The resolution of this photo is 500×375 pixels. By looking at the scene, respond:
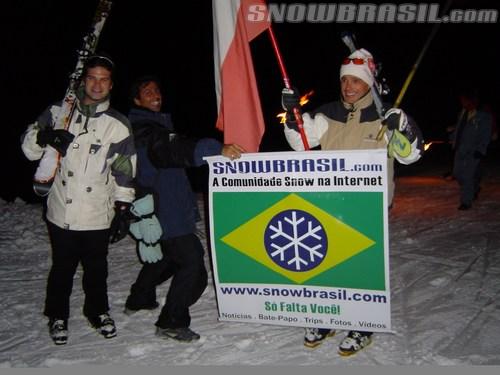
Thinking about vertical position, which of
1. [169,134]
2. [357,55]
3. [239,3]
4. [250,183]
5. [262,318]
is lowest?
[262,318]

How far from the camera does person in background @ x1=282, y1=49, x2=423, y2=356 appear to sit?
3445 millimetres

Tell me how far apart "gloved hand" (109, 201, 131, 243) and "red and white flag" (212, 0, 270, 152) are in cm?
92

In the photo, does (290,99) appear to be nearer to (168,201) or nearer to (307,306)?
(168,201)

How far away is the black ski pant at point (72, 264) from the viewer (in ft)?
12.0

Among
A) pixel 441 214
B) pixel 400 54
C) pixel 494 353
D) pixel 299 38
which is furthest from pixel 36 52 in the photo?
pixel 400 54

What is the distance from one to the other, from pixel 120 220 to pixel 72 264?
478 mm

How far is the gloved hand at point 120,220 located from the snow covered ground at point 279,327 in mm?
810

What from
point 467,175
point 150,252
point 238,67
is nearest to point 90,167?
point 150,252

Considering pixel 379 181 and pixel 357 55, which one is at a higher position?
pixel 357 55

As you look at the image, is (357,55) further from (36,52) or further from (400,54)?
(400,54)

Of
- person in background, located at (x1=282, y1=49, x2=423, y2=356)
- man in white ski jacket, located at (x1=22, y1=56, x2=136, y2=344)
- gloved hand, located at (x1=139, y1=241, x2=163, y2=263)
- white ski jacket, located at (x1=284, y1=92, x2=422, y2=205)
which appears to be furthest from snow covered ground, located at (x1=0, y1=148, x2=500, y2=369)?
white ski jacket, located at (x1=284, y1=92, x2=422, y2=205)

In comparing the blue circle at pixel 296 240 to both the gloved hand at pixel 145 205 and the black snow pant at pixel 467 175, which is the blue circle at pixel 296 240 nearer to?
the gloved hand at pixel 145 205

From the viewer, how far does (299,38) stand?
39812 mm

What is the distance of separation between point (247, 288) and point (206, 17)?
27644mm
